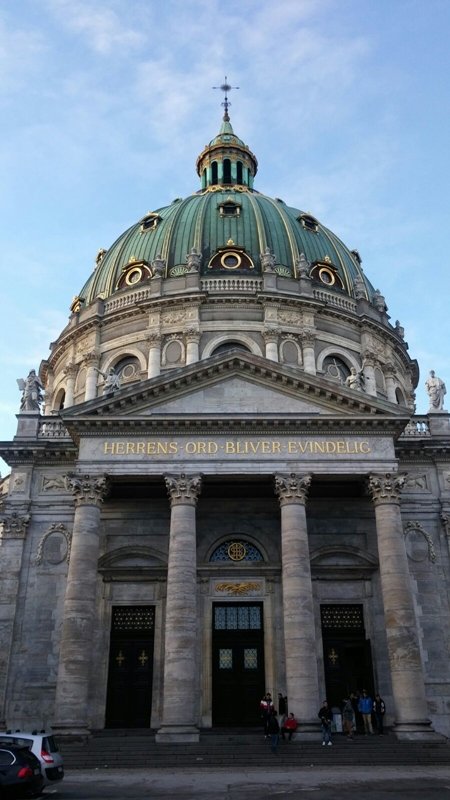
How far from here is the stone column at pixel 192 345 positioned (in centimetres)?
3831

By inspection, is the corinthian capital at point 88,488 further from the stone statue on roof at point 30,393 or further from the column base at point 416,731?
the column base at point 416,731

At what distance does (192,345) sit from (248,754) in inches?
863

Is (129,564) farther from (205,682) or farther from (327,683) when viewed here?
(327,683)

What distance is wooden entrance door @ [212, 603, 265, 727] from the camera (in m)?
27.7

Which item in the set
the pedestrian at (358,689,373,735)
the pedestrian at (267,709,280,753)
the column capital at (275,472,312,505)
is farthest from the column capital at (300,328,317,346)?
the pedestrian at (267,709,280,753)

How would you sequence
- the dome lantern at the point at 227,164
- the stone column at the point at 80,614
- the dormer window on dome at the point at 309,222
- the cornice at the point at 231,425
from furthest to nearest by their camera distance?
the dome lantern at the point at 227,164 < the dormer window on dome at the point at 309,222 < the cornice at the point at 231,425 < the stone column at the point at 80,614

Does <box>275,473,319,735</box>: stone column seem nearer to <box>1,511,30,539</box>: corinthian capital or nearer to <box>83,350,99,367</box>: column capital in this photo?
<box>1,511,30,539</box>: corinthian capital

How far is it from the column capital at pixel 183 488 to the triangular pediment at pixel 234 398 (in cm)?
226

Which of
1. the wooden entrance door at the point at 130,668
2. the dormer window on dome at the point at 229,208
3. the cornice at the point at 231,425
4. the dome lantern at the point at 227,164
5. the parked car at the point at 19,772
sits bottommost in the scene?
the parked car at the point at 19,772

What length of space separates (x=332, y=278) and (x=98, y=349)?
14.7 m

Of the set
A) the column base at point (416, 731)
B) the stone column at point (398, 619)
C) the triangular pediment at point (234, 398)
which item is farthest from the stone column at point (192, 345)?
the column base at point (416, 731)

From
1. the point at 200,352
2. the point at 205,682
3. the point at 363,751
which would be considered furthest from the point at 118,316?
the point at 363,751

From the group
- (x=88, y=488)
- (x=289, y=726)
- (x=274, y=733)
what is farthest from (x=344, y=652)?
(x=88, y=488)

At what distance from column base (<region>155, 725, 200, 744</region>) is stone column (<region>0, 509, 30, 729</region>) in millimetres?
7230
